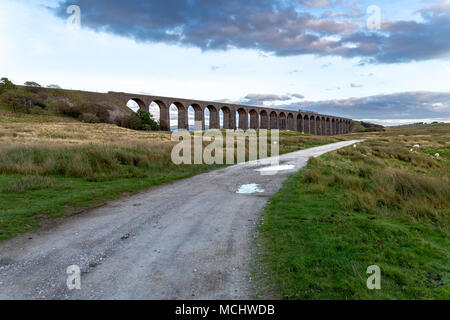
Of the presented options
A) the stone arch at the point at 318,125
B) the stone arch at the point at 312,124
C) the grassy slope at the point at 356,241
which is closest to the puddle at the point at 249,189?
the grassy slope at the point at 356,241

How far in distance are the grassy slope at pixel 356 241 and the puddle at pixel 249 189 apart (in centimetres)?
107

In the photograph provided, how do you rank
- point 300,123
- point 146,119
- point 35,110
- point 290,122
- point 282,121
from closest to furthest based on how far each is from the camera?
point 35,110
point 146,119
point 282,121
point 290,122
point 300,123

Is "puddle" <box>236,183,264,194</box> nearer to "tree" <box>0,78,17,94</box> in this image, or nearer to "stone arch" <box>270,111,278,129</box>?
"tree" <box>0,78,17,94</box>

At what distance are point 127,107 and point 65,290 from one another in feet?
211

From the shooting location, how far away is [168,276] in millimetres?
3969

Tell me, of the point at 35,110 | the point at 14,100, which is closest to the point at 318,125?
the point at 35,110

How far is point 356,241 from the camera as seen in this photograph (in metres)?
5.35

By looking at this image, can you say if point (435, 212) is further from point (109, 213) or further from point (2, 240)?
point (2, 240)

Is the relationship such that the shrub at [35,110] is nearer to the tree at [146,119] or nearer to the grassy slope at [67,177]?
the tree at [146,119]

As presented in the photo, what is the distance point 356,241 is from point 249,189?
216 inches

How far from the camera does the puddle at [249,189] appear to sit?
1020 cm

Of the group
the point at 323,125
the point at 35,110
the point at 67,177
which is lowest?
the point at 67,177

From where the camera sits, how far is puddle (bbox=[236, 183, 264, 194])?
402 inches

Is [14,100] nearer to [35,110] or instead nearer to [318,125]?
[35,110]
